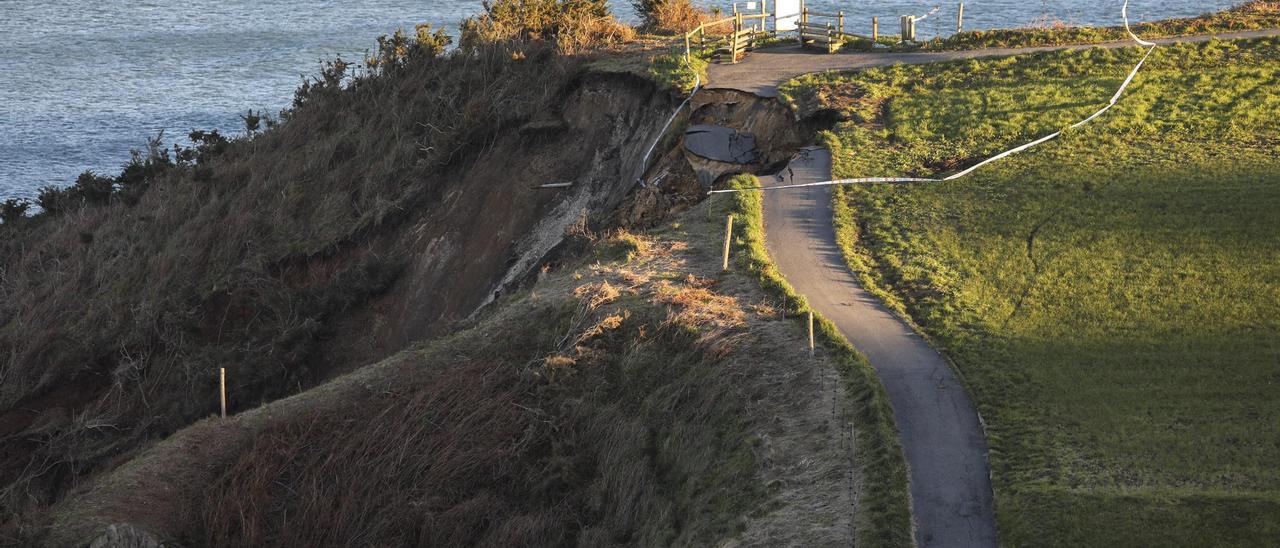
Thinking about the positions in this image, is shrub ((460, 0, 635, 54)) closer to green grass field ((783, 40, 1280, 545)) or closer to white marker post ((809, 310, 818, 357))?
green grass field ((783, 40, 1280, 545))

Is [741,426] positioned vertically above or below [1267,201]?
below

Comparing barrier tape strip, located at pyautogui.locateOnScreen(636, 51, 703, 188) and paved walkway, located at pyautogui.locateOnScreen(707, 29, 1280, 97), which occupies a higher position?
paved walkway, located at pyautogui.locateOnScreen(707, 29, 1280, 97)

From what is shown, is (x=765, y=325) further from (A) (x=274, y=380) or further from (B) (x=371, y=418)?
(A) (x=274, y=380)

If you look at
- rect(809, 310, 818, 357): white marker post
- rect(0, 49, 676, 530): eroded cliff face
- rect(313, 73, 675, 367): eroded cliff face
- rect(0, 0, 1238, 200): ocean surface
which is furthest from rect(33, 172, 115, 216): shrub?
rect(809, 310, 818, 357): white marker post

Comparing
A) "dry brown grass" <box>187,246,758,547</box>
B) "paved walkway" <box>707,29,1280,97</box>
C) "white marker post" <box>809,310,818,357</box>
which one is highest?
"paved walkway" <box>707,29,1280,97</box>

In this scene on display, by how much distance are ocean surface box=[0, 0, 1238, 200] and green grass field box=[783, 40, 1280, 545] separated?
2265 cm

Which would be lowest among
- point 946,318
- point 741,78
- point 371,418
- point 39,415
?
point 39,415

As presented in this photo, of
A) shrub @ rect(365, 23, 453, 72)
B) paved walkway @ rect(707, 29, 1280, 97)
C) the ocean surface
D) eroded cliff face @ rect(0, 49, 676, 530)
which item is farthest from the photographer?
the ocean surface

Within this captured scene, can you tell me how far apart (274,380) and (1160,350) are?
20.1 metres

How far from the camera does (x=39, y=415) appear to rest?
97.6 ft

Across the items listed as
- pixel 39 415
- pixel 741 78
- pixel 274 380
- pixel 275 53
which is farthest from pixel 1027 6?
pixel 39 415

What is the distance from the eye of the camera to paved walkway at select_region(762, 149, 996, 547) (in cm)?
1524

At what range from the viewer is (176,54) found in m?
70.6

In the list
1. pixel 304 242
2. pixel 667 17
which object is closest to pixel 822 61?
pixel 667 17
